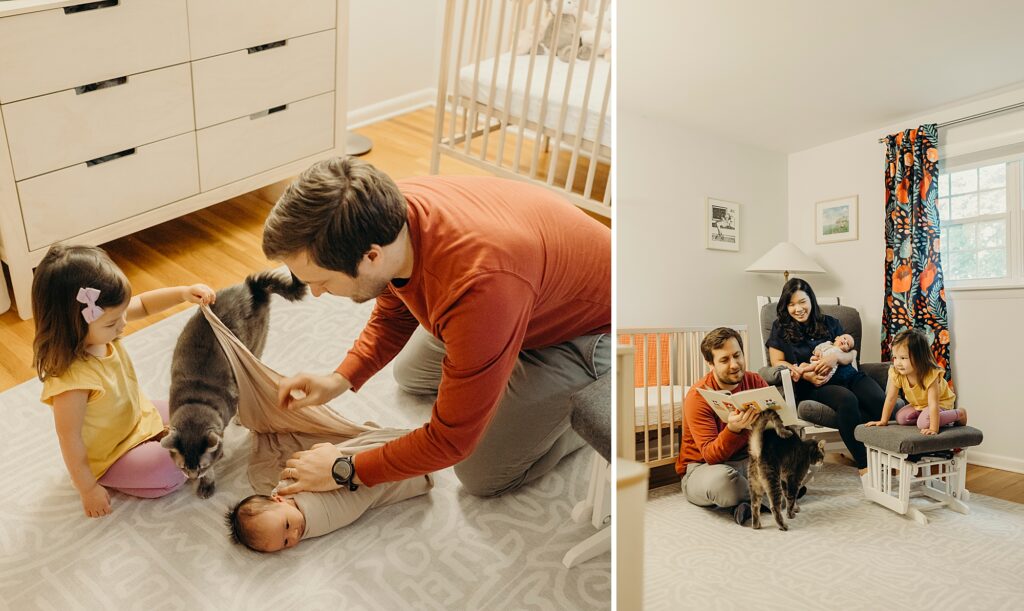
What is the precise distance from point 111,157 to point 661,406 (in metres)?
0.85

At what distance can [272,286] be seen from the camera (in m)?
1.02

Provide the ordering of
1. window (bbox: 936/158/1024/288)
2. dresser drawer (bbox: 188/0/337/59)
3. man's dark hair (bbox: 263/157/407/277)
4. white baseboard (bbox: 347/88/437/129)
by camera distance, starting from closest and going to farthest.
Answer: window (bbox: 936/158/1024/288)
man's dark hair (bbox: 263/157/407/277)
dresser drawer (bbox: 188/0/337/59)
white baseboard (bbox: 347/88/437/129)

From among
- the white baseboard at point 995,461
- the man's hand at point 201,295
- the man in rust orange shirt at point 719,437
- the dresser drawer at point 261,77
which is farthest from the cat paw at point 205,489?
the white baseboard at point 995,461

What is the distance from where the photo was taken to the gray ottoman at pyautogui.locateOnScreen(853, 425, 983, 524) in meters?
0.55

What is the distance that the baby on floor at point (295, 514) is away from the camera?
0.90m

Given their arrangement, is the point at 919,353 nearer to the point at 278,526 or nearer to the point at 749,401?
the point at 749,401

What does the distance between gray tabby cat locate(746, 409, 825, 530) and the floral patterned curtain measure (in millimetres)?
101

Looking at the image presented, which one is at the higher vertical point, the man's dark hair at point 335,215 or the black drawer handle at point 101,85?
the black drawer handle at point 101,85

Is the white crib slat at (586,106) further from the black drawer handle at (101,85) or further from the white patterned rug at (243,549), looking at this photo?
the black drawer handle at (101,85)

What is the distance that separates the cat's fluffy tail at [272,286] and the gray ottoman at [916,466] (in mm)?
773

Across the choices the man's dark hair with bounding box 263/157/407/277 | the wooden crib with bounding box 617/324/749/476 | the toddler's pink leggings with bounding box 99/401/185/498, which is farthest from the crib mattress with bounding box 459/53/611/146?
the toddler's pink leggings with bounding box 99/401/185/498

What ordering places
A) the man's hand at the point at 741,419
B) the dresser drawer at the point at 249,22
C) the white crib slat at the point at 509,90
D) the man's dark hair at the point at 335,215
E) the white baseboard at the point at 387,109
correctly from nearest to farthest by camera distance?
the man's hand at the point at 741,419 < the man's dark hair at the point at 335,215 < the white crib slat at the point at 509,90 < the dresser drawer at the point at 249,22 < the white baseboard at the point at 387,109

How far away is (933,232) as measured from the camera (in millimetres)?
552

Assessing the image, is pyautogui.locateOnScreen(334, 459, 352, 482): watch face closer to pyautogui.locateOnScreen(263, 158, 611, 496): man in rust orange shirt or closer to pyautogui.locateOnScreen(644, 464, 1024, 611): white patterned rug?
pyautogui.locateOnScreen(263, 158, 611, 496): man in rust orange shirt
